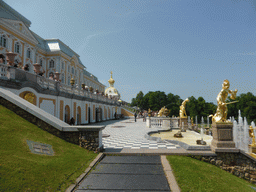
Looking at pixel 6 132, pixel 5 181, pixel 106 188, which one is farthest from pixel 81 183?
pixel 6 132

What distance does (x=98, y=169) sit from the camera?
18.9 feet

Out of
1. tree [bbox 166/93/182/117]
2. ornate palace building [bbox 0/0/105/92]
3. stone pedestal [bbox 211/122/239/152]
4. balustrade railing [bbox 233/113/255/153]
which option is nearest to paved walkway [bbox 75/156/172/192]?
stone pedestal [bbox 211/122/239/152]

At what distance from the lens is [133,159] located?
6879 millimetres

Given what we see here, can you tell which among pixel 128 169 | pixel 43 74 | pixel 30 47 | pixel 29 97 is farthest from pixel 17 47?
pixel 128 169

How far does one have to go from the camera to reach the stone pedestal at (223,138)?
7.41 metres

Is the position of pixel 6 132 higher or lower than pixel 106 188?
higher

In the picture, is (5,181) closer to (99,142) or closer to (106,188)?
(106,188)

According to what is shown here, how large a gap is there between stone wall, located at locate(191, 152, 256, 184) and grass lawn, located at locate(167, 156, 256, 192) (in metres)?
1.26

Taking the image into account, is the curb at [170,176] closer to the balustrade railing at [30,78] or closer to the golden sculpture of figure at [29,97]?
the balustrade railing at [30,78]

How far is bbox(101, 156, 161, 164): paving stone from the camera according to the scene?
21.6 ft

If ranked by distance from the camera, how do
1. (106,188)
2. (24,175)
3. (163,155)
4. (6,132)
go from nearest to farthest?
(24,175) → (106,188) → (6,132) → (163,155)

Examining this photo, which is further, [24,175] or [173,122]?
[173,122]

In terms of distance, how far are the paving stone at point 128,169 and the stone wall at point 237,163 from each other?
8.95 ft

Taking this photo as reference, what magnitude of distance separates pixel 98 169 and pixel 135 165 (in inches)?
53.9
